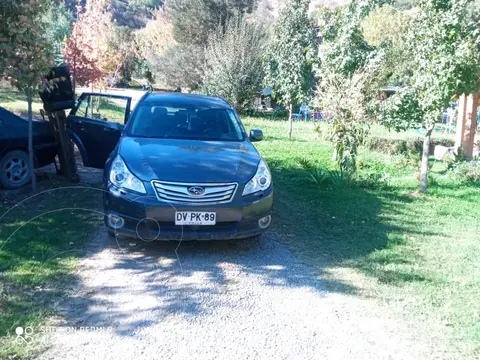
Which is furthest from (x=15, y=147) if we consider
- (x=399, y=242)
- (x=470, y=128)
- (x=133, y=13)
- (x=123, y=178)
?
(x=133, y=13)

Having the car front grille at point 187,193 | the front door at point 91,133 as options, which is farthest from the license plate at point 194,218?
the front door at point 91,133

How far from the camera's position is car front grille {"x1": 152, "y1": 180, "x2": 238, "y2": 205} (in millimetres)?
5016

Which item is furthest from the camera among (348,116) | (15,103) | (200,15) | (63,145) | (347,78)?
(200,15)

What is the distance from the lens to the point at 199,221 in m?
5.02

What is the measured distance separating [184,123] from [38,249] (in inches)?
97.1

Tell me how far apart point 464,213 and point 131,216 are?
547 centimetres

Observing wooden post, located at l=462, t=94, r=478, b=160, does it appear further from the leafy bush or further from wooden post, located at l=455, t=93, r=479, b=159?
the leafy bush

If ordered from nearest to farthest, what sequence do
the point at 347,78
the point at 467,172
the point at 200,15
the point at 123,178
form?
1. the point at 123,178
2. the point at 347,78
3. the point at 467,172
4. the point at 200,15

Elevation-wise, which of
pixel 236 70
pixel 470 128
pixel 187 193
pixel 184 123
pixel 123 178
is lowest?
pixel 187 193

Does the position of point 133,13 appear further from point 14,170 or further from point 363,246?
point 363,246

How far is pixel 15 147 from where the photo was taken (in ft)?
25.5

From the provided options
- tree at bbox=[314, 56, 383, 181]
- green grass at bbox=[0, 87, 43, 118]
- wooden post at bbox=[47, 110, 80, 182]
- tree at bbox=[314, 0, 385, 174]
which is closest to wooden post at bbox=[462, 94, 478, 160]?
tree at bbox=[314, 0, 385, 174]

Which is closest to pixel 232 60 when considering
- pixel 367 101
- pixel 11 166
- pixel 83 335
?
pixel 367 101

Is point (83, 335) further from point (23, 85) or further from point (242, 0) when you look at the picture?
point (242, 0)
